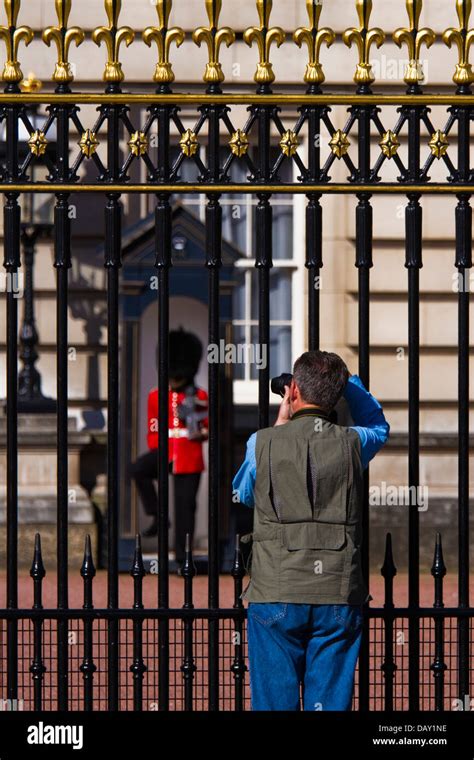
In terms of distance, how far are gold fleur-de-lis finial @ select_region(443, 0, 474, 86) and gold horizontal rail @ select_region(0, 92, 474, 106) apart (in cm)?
12

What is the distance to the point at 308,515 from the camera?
5.96 metres

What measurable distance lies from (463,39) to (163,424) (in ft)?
6.35

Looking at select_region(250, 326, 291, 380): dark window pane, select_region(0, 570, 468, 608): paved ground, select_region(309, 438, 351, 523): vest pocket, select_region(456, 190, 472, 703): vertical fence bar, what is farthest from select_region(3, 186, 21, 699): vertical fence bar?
select_region(250, 326, 291, 380): dark window pane

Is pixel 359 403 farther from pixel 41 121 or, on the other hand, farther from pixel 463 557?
pixel 41 121

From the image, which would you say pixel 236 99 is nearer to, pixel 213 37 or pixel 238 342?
pixel 213 37

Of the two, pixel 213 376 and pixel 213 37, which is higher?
pixel 213 37

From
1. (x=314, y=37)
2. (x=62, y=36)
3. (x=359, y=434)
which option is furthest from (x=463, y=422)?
(x=62, y=36)

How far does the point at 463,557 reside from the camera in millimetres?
6457

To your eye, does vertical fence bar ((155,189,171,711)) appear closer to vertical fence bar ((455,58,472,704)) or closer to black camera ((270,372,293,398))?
black camera ((270,372,293,398))

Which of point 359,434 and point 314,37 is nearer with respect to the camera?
point 359,434

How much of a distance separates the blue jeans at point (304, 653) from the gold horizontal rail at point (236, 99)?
1982 millimetres

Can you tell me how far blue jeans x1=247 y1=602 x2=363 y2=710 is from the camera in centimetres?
594

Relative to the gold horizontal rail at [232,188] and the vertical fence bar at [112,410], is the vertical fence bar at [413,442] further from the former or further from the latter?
the vertical fence bar at [112,410]

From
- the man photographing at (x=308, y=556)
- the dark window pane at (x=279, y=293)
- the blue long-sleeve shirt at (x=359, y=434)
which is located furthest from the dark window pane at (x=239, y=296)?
the man photographing at (x=308, y=556)
